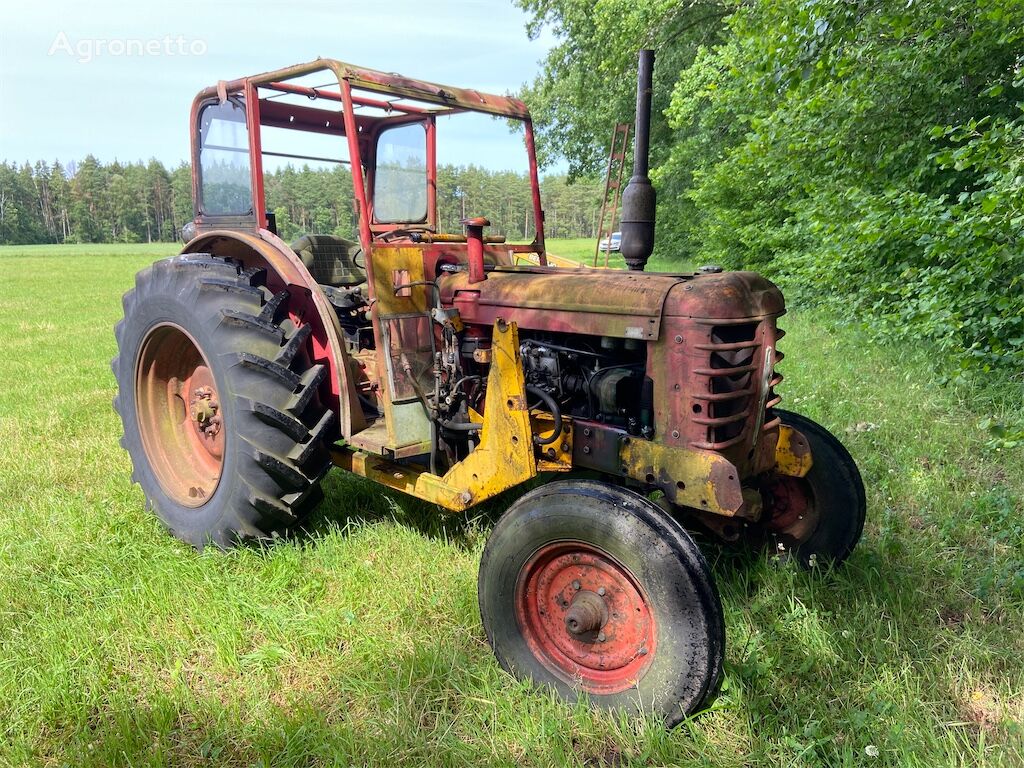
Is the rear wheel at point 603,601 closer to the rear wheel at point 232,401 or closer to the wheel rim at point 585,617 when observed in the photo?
the wheel rim at point 585,617

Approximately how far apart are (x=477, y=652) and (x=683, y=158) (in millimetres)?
13072

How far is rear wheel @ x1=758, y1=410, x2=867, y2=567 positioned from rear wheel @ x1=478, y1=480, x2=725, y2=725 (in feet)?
3.66

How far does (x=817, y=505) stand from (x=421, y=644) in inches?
72.9

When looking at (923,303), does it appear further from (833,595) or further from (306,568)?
(306,568)

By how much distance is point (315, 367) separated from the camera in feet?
10.4

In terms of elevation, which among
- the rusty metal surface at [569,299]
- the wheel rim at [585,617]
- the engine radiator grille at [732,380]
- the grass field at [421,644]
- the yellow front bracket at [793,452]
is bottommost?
the grass field at [421,644]

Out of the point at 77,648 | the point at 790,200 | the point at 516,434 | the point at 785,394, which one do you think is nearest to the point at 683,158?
the point at 790,200

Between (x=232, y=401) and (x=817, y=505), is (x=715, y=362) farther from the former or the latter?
(x=232, y=401)

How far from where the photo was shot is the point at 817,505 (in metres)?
3.01

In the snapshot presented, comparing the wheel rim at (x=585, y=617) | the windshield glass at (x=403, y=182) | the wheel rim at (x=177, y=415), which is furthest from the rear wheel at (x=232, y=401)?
the wheel rim at (x=585, y=617)

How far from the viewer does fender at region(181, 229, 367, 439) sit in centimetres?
307

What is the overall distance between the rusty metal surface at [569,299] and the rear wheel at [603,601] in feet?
2.03

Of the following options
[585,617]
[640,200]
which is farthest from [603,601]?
[640,200]

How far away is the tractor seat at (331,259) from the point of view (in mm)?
4238
